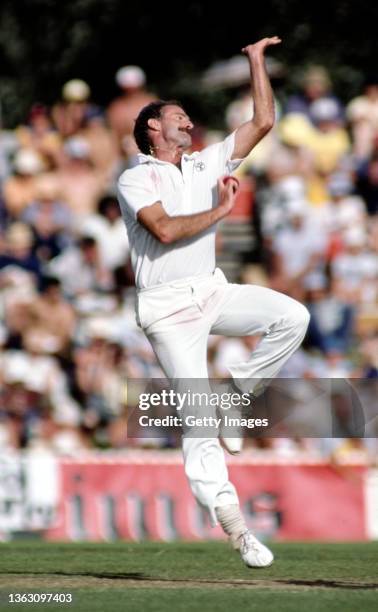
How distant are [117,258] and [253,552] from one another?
707 centimetres

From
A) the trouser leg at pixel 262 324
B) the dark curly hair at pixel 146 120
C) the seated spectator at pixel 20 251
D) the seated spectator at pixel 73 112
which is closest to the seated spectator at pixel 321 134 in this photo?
the seated spectator at pixel 73 112

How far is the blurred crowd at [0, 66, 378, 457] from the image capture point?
579 inches

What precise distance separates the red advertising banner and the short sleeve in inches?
A: 190

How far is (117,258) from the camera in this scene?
15758 mm

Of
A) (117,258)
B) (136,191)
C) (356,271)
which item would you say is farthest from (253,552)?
(117,258)

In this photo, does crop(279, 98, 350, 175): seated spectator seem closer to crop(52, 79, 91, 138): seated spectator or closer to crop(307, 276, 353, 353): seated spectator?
crop(307, 276, 353, 353): seated spectator

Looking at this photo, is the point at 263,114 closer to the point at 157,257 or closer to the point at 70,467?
the point at 157,257

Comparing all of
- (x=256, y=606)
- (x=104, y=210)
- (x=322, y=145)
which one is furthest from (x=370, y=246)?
(x=256, y=606)

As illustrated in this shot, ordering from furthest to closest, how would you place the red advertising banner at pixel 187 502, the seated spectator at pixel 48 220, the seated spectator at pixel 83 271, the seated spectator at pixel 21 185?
the seated spectator at pixel 21 185
the seated spectator at pixel 48 220
the seated spectator at pixel 83 271
the red advertising banner at pixel 187 502

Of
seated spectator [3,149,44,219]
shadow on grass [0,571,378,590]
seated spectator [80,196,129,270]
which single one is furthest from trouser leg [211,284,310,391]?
seated spectator [3,149,44,219]

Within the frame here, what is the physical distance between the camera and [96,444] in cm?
1464

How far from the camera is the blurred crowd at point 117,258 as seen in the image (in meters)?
14.7

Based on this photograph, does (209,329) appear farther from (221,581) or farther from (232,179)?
(221,581)

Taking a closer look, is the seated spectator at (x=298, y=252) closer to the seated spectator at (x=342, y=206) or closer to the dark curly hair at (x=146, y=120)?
the seated spectator at (x=342, y=206)
